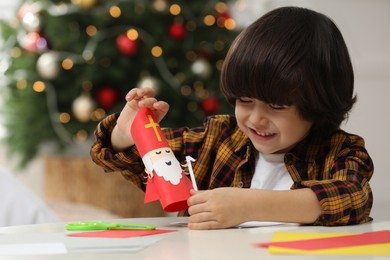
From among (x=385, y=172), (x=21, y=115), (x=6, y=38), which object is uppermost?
(x=6, y=38)

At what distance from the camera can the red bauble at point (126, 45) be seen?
10.7 ft

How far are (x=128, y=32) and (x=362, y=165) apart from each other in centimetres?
227

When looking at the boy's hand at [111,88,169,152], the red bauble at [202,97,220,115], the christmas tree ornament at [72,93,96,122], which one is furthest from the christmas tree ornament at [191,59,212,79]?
the boy's hand at [111,88,169,152]

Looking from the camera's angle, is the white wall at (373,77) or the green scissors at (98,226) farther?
the white wall at (373,77)

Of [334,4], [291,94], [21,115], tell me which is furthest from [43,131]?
[291,94]

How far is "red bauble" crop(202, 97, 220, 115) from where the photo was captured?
11.0 feet

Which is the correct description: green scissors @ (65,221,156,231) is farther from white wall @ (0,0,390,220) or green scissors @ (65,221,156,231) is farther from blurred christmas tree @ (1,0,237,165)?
blurred christmas tree @ (1,0,237,165)

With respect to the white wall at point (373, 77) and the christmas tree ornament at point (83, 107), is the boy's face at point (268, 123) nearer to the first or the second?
the white wall at point (373, 77)

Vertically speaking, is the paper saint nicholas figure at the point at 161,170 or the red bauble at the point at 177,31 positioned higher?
the red bauble at the point at 177,31

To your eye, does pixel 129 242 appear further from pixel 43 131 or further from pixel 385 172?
pixel 43 131

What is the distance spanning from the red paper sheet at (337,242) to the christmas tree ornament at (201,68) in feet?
8.11

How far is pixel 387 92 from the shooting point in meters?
3.04

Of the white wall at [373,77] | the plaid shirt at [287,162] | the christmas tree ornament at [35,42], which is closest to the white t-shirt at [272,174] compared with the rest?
the plaid shirt at [287,162]

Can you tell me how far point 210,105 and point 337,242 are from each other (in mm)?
2548
